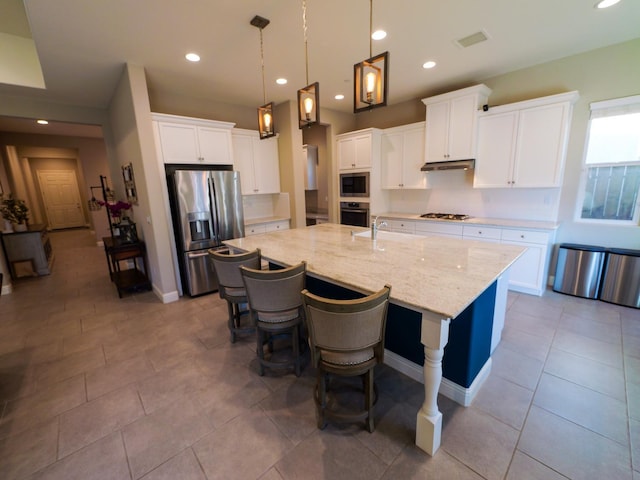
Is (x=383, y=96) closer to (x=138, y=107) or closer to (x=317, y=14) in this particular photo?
(x=317, y=14)

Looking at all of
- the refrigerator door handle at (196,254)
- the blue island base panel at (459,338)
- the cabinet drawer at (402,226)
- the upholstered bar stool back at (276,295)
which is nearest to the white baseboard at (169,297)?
the refrigerator door handle at (196,254)

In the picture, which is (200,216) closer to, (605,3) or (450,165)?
(450,165)

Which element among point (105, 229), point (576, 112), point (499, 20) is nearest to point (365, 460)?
point (499, 20)

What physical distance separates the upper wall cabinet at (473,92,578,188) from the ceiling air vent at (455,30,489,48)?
1133 millimetres

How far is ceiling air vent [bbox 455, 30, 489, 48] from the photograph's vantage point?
2752 mm

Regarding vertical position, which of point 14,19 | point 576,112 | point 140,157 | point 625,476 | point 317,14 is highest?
point 14,19

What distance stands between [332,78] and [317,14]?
4.84 feet

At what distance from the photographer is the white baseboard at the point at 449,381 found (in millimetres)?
1863

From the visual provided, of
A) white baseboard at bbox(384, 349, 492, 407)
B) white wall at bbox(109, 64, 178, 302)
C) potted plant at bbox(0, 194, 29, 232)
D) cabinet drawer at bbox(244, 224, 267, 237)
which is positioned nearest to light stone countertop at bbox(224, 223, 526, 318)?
white baseboard at bbox(384, 349, 492, 407)

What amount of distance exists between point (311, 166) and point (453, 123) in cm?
313

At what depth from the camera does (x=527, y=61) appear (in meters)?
3.47

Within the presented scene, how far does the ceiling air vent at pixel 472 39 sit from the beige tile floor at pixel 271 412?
300cm

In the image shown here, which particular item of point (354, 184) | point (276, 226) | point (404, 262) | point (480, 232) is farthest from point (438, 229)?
point (276, 226)

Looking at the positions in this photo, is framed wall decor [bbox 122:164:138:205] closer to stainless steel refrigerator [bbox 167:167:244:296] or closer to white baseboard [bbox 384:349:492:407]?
stainless steel refrigerator [bbox 167:167:244:296]
